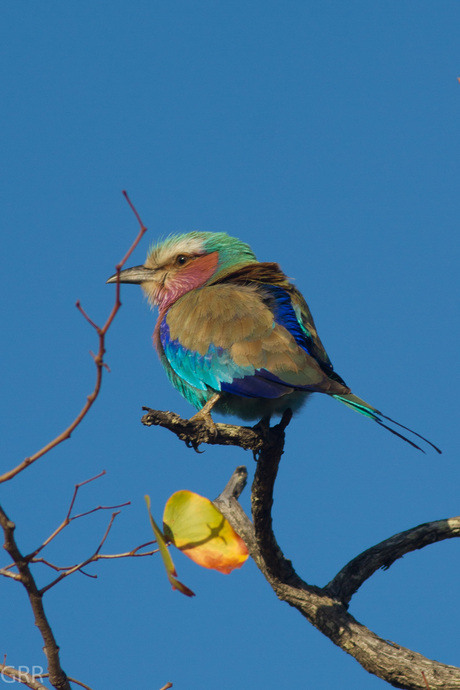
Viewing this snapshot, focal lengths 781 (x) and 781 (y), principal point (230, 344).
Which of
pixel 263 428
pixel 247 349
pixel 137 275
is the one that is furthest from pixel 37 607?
pixel 137 275

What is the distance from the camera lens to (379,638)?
14.4ft

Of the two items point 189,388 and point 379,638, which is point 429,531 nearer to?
point 379,638

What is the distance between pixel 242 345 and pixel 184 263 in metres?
1.67

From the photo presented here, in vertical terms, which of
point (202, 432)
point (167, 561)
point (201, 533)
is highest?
point (202, 432)

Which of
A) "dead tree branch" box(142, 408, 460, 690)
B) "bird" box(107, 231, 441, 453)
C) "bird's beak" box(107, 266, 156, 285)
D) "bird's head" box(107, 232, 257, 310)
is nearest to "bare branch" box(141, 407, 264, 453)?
"dead tree branch" box(142, 408, 460, 690)

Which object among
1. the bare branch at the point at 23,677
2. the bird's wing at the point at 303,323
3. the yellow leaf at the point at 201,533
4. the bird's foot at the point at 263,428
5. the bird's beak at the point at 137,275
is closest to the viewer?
the bare branch at the point at 23,677

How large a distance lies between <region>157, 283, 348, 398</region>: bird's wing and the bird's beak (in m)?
1.10

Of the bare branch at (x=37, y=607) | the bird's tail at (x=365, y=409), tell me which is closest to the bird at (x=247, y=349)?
the bird's tail at (x=365, y=409)

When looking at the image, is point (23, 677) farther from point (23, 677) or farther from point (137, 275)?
point (137, 275)

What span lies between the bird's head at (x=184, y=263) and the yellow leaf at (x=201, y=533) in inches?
108

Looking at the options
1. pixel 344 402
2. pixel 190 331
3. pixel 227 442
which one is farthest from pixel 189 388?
pixel 344 402

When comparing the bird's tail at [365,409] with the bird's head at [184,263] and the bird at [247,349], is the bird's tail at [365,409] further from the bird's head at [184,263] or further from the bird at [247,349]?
the bird's head at [184,263]

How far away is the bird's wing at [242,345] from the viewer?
4.55 meters

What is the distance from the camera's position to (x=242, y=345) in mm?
4773
